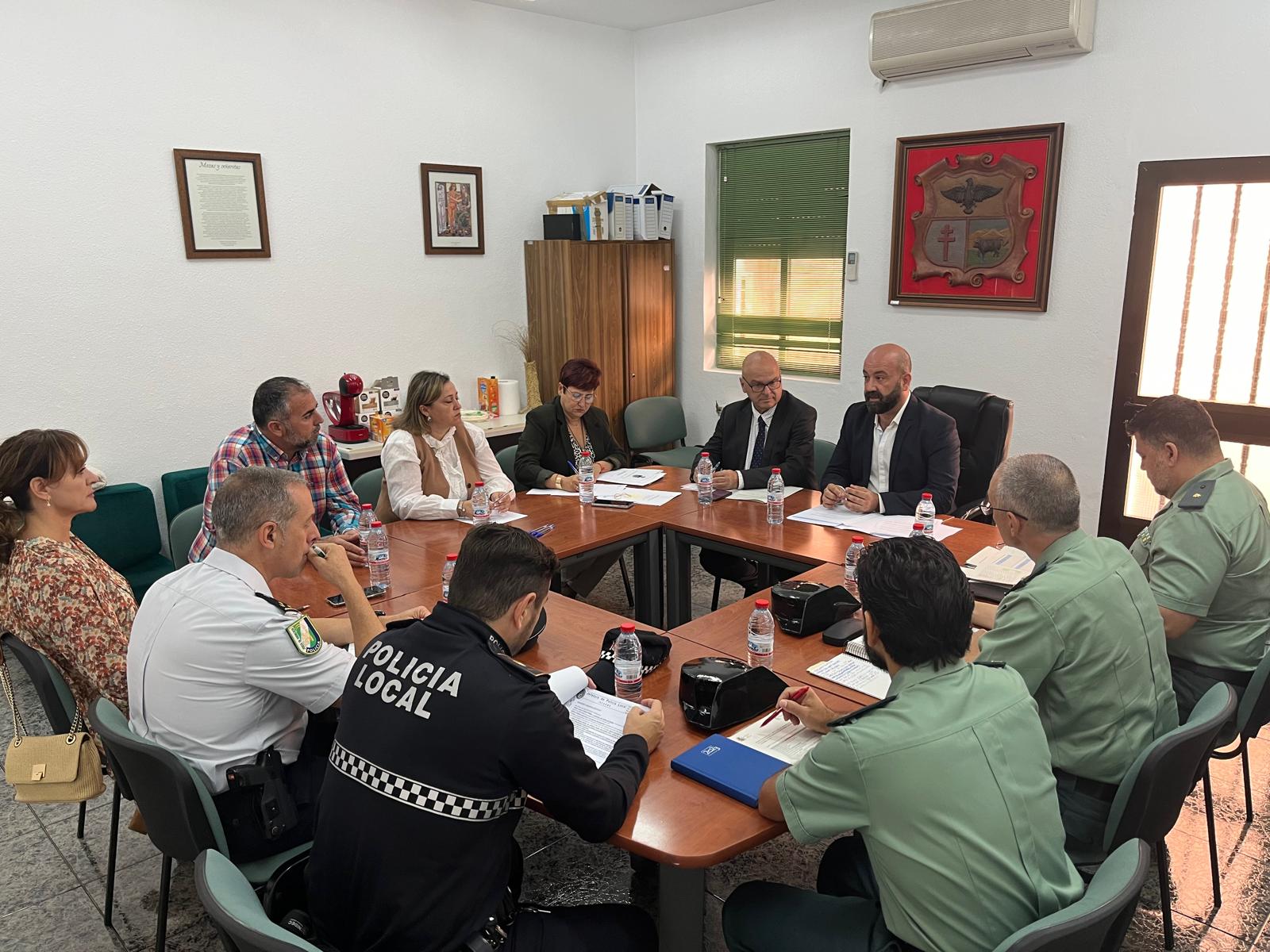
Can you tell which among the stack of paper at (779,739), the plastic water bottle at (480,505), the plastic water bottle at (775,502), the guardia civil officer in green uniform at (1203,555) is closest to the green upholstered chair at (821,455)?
the plastic water bottle at (775,502)

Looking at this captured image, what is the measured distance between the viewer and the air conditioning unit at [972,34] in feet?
14.6

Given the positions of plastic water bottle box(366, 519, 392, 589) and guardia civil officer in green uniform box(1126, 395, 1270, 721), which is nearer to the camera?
guardia civil officer in green uniform box(1126, 395, 1270, 721)

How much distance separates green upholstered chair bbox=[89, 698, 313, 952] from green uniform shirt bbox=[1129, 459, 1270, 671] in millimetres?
2396

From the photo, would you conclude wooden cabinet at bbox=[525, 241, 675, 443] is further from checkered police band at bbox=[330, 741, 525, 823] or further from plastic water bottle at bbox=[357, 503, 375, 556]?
checkered police band at bbox=[330, 741, 525, 823]

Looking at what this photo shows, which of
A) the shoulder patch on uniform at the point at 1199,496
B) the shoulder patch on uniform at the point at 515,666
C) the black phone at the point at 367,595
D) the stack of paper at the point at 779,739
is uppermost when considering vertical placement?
the shoulder patch on uniform at the point at 1199,496

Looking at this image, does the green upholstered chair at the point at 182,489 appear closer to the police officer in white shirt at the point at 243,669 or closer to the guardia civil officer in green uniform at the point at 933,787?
the police officer in white shirt at the point at 243,669

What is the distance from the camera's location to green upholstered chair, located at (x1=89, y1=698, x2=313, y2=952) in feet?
6.14

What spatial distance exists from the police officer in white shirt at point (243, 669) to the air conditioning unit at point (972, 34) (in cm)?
426

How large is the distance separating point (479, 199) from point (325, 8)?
1.36 metres

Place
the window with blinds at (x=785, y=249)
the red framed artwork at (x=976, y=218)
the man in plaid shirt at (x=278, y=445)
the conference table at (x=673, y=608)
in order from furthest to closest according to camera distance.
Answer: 1. the window with blinds at (x=785, y=249)
2. the red framed artwork at (x=976, y=218)
3. the man in plaid shirt at (x=278, y=445)
4. the conference table at (x=673, y=608)

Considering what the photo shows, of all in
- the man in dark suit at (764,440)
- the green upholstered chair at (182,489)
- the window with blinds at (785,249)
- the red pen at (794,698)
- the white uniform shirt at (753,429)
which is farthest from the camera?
the window with blinds at (785,249)

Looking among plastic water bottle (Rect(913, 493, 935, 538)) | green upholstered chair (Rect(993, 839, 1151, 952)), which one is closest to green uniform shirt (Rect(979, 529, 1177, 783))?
green upholstered chair (Rect(993, 839, 1151, 952))

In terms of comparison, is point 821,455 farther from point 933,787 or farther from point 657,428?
point 933,787

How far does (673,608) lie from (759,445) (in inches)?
38.4
